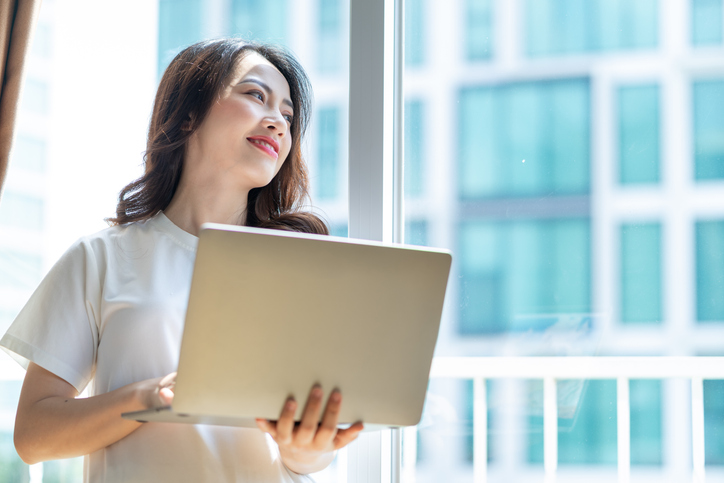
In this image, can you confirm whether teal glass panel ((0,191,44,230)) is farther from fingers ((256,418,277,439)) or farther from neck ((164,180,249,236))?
fingers ((256,418,277,439))

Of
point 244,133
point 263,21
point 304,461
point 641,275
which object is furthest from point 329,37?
point 304,461

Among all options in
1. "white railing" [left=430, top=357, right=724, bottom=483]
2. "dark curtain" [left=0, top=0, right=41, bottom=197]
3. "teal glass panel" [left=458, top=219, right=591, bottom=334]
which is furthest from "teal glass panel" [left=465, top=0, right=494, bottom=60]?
"dark curtain" [left=0, top=0, right=41, bottom=197]

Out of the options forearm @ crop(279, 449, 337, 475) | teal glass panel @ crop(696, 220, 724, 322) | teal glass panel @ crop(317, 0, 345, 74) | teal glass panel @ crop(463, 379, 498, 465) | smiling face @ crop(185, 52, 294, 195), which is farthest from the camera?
teal glass panel @ crop(317, 0, 345, 74)

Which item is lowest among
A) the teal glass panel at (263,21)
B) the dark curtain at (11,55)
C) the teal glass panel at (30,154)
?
the teal glass panel at (30,154)

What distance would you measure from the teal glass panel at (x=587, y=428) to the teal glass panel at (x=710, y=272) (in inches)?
12.0

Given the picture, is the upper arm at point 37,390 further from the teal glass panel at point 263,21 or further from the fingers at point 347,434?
the teal glass panel at point 263,21

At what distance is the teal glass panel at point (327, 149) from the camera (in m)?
1.78

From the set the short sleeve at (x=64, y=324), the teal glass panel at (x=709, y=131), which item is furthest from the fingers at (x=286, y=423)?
the teal glass panel at (x=709, y=131)

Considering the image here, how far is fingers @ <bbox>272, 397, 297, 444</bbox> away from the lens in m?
0.94

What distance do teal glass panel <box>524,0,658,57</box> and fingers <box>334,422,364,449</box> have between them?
117 cm

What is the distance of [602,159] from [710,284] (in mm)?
421

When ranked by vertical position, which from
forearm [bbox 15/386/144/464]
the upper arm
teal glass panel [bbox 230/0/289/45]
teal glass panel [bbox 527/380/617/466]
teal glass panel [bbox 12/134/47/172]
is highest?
teal glass panel [bbox 230/0/289/45]

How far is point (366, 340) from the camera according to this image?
94cm

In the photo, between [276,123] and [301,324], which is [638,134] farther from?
[301,324]
